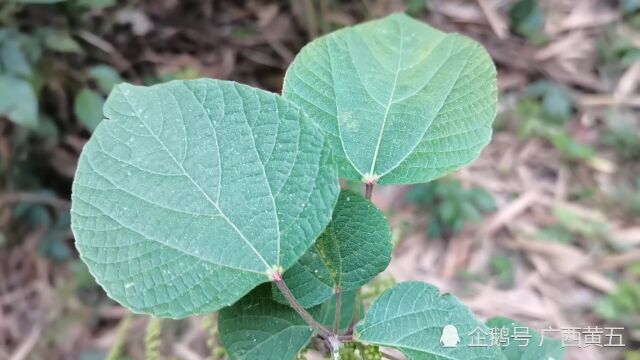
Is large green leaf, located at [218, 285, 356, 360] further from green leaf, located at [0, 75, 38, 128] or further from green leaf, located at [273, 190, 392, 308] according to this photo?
green leaf, located at [0, 75, 38, 128]

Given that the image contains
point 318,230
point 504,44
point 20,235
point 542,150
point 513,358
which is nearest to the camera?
point 318,230

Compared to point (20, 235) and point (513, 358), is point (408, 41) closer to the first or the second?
point (513, 358)

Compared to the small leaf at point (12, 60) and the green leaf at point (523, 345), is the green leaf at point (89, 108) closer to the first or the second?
the small leaf at point (12, 60)

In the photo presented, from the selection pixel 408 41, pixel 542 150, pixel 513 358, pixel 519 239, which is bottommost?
pixel 513 358

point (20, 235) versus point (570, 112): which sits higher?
point (570, 112)

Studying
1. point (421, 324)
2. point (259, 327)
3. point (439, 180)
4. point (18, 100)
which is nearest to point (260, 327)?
point (259, 327)

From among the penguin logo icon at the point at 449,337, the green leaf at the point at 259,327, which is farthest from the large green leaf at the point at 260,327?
the penguin logo icon at the point at 449,337

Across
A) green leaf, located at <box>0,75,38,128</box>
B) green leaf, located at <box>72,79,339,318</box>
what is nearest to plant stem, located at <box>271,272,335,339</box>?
green leaf, located at <box>72,79,339,318</box>

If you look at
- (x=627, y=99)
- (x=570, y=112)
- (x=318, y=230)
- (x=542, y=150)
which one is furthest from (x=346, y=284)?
(x=627, y=99)
